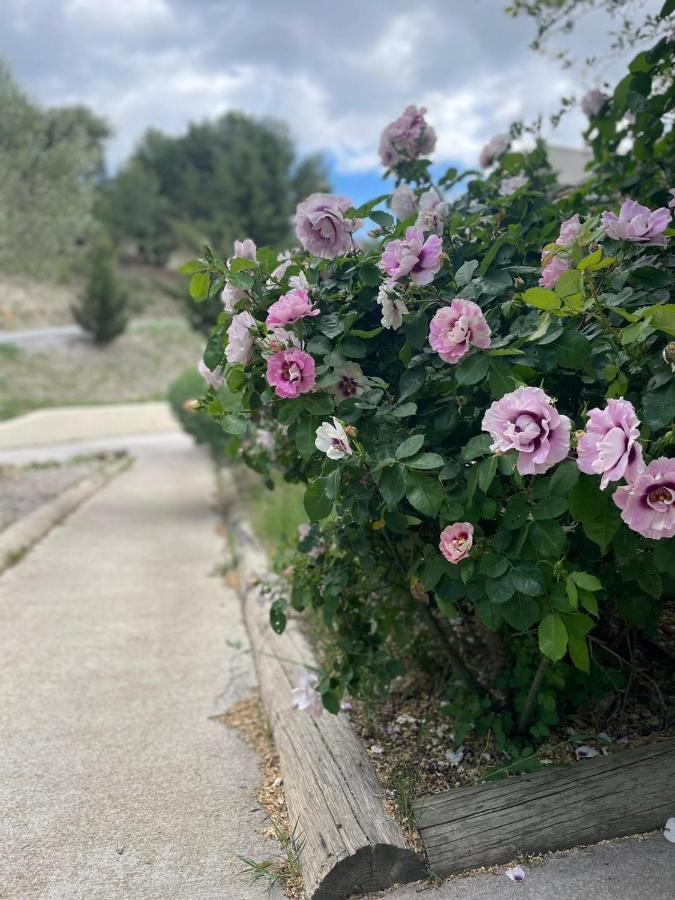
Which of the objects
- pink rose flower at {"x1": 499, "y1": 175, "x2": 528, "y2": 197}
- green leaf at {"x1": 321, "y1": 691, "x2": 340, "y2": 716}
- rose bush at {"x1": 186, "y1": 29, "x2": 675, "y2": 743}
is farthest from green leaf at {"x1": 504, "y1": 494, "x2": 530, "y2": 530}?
pink rose flower at {"x1": 499, "y1": 175, "x2": 528, "y2": 197}

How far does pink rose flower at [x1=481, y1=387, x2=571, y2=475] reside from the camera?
4.97 feet

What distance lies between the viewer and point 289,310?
1.89m

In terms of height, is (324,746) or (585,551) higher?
(585,551)

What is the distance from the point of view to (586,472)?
1472mm

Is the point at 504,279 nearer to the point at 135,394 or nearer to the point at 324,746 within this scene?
the point at 324,746

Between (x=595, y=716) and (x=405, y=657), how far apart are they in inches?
30.5

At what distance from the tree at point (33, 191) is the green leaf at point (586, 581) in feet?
31.3

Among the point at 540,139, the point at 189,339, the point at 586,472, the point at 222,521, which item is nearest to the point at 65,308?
the point at 189,339

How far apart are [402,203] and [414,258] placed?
0.57m

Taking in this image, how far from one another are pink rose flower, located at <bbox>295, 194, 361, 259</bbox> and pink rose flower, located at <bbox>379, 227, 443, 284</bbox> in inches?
Result: 7.3

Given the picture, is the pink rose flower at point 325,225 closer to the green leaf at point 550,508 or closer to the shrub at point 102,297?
the green leaf at point 550,508

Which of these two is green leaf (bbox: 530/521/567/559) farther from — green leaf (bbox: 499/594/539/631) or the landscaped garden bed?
green leaf (bbox: 499/594/539/631)

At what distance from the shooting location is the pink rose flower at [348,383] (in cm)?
195

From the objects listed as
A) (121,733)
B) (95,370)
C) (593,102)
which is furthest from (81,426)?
(593,102)
